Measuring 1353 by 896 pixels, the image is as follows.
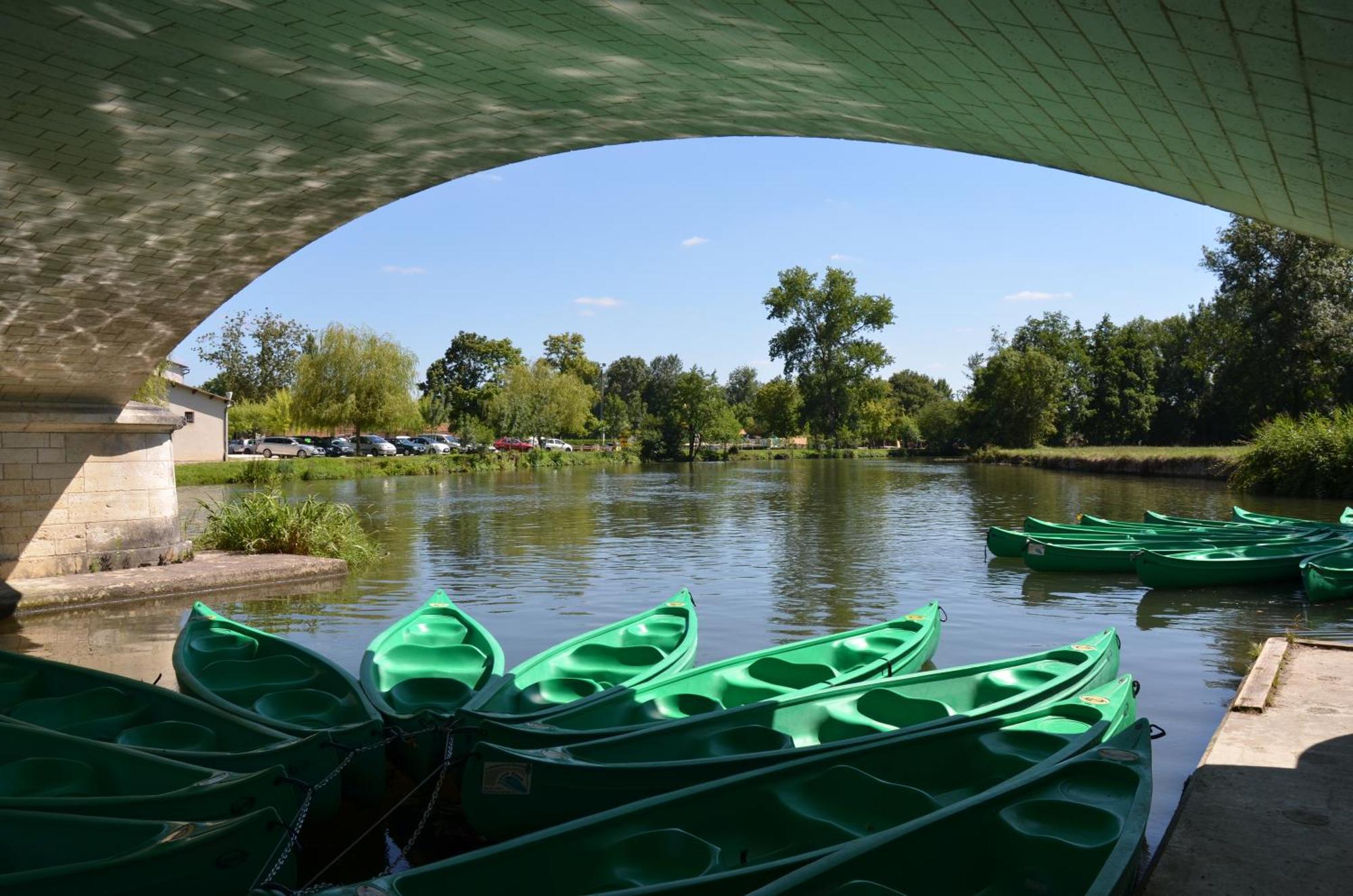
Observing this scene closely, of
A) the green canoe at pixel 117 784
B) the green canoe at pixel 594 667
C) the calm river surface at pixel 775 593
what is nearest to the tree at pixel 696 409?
the calm river surface at pixel 775 593

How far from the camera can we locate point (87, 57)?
5500mm

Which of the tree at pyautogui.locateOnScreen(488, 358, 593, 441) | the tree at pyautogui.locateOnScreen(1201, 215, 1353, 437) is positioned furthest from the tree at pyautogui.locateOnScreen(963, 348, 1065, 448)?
the tree at pyautogui.locateOnScreen(488, 358, 593, 441)

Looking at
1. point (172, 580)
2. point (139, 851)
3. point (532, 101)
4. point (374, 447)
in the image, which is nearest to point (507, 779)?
point (139, 851)

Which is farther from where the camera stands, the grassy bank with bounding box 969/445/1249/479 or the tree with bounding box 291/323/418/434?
the tree with bounding box 291/323/418/434

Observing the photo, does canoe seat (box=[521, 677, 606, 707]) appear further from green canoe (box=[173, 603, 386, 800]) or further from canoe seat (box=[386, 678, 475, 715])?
green canoe (box=[173, 603, 386, 800])

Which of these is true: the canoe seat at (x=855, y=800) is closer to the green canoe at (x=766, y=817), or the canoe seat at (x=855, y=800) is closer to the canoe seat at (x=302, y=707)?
the green canoe at (x=766, y=817)

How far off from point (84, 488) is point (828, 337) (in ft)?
210

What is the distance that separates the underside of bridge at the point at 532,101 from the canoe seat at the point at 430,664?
3813mm

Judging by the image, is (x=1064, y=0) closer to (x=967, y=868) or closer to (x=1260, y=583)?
(x=967, y=868)

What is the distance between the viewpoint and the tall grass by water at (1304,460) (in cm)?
2505

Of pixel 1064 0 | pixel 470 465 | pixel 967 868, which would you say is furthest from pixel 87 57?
pixel 470 465

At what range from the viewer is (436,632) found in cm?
737

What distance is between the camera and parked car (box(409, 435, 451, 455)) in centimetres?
5412

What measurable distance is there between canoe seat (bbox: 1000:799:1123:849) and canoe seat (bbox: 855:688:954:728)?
1591 mm
